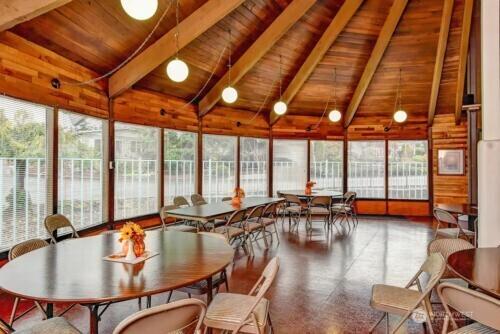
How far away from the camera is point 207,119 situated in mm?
7551

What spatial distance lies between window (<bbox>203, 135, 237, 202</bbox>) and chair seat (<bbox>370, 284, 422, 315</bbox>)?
213 inches

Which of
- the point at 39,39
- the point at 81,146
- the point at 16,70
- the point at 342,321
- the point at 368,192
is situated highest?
the point at 39,39

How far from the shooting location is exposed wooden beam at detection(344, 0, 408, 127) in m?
5.88

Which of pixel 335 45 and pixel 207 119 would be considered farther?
pixel 207 119

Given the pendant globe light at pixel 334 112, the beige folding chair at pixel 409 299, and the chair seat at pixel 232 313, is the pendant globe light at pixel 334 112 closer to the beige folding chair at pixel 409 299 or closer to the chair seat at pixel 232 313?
the beige folding chair at pixel 409 299

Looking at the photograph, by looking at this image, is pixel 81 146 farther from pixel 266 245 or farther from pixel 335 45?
pixel 335 45

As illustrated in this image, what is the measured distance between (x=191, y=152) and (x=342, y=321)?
198 inches

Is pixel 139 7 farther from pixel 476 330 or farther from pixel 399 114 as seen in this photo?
pixel 399 114

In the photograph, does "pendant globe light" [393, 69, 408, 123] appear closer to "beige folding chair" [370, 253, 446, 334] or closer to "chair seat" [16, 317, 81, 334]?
"beige folding chair" [370, 253, 446, 334]

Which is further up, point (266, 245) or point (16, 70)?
point (16, 70)

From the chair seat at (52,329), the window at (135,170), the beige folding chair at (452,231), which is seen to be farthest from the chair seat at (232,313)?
the window at (135,170)

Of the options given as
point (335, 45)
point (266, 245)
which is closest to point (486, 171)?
point (266, 245)

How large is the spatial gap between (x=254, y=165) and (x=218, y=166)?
1.21m

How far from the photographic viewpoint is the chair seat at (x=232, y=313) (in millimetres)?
2145
